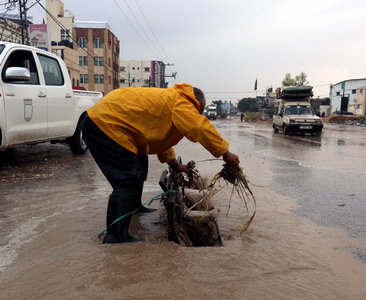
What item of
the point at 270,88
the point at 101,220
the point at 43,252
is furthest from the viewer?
the point at 270,88

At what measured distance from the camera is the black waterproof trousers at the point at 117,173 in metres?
2.85

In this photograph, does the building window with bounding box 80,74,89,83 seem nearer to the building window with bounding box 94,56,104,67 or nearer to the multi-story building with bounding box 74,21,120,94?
the multi-story building with bounding box 74,21,120,94

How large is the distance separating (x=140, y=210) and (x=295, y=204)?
1.99 meters

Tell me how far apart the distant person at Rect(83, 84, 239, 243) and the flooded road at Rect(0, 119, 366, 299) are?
1.16 ft

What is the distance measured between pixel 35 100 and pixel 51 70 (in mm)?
1071

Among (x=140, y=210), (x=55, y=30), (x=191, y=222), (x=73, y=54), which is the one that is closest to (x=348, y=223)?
(x=191, y=222)

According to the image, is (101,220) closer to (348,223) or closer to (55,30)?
(348,223)

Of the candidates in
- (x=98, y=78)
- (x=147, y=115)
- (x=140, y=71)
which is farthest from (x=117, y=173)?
(x=140, y=71)

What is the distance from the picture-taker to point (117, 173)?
288 cm

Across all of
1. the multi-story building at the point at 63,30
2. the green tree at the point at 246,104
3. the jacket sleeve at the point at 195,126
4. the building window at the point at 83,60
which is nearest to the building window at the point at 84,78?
the building window at the point at 83,60

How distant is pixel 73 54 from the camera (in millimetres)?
40688

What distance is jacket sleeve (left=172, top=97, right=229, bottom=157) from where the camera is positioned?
2.63 meters

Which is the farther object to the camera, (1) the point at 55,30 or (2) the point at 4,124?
(1) the point at 55,30

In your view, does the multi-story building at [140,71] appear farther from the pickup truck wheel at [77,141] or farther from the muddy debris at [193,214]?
the muddy debris at [193,214]
